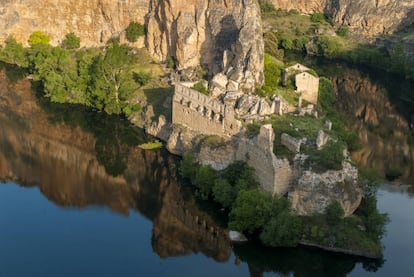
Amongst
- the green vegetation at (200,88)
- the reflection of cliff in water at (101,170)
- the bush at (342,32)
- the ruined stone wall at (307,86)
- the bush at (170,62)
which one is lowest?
the reflection of cliff in water at (101,170)

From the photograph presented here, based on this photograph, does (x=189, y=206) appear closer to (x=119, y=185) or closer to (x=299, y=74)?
(x=119, y=185)

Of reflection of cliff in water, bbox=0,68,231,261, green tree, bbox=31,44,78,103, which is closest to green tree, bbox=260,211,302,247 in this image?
reflection of cliff in water, bbox=0,68,231,261

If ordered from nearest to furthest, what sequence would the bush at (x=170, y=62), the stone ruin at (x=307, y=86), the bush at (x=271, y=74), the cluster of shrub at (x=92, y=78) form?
1. the bush at (x=271, y=74)
2. the stone ruin at (x=307, y=86)
3. the cluster of shrub at (x=92, y=78)
4. the bush at (x=170, y=62)

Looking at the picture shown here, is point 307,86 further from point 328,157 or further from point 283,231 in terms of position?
point 283,231

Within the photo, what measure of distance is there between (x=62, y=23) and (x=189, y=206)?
3198 centimetres

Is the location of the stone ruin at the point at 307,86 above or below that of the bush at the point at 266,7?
above

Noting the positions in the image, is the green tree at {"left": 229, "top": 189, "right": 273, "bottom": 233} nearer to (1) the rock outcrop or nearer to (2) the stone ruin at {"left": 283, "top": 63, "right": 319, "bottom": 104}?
(1) the rock outcrop

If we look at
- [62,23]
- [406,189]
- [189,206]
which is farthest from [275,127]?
[62,23]

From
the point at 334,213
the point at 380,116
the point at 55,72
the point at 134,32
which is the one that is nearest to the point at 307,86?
the point at 380,116

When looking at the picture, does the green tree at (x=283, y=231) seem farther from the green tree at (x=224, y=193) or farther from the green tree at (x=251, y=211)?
the green tree at (x=224, y=193)

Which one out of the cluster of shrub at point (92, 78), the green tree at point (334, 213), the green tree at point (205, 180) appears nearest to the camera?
the green tree at point (334, 213)

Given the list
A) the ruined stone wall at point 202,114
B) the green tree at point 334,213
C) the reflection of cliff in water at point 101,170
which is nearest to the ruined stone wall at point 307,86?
the ruined stone wall at point 202,114

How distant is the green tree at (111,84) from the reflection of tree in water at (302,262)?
64.2 feet

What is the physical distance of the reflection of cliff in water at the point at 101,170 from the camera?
3256cm
